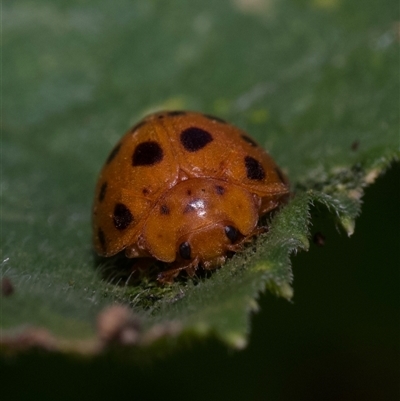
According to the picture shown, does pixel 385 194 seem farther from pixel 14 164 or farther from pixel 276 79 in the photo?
pixel 14 164

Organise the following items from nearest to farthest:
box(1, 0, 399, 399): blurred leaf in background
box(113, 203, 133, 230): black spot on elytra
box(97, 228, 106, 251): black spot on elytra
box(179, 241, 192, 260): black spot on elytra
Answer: box(179, 241, 192, 260): black spot on elytra → box(113, 203, 133, 230): black spot on elytra → box(97, 228, 106, 251): black spot on elytra → box(1, 0, 399, 399): blurred leaf in background

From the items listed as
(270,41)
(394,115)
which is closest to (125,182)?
(394,115)

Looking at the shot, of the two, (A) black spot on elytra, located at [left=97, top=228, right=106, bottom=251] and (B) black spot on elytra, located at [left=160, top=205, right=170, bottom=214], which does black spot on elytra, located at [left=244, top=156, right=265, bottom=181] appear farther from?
(A) black spot on elytra, located at [left=97, top=228, right=106, bottom=251]

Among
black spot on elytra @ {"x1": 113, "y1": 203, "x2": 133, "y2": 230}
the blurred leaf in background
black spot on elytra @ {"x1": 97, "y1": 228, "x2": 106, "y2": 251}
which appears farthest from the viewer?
the blurred leaf in background

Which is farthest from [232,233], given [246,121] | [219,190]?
[246,121]

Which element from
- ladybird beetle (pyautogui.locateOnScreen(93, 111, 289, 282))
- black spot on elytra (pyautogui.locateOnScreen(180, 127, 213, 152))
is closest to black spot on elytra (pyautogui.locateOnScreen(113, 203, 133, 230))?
ladybird beetle (pyautogui.locateOnScreen(93, 111, 289, 282))
